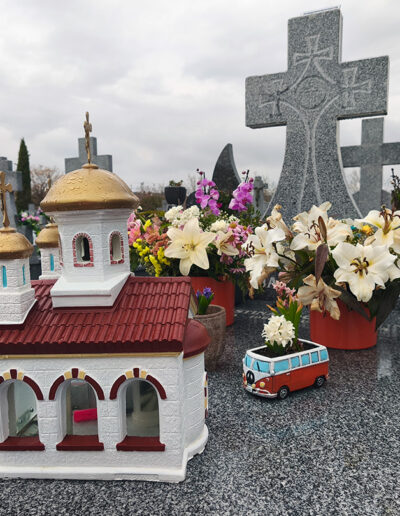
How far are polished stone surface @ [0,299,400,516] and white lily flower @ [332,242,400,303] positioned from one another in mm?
902

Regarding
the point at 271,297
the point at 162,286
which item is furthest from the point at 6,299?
the point at 271,297

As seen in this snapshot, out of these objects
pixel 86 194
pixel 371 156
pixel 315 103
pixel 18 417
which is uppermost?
pixel 315 103

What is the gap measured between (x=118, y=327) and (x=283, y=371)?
59.2 inches

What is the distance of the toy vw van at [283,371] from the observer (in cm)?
339

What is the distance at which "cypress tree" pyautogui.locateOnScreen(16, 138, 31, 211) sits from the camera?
2205 cm

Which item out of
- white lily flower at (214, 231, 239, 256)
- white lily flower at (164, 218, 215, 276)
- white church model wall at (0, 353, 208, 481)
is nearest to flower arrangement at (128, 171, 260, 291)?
white lily flower at (214, 231, 239, 256)

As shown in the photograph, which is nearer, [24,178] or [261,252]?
[261,252]

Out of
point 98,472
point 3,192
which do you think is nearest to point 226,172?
point 3,192

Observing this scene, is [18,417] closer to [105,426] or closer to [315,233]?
[105,426]

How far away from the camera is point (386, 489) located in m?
2.38

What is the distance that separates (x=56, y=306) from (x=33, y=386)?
49 cm

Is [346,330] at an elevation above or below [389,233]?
below

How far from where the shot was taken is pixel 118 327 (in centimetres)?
255

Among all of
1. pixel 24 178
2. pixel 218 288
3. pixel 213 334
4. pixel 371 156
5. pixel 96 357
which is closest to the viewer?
pixel 96 357
